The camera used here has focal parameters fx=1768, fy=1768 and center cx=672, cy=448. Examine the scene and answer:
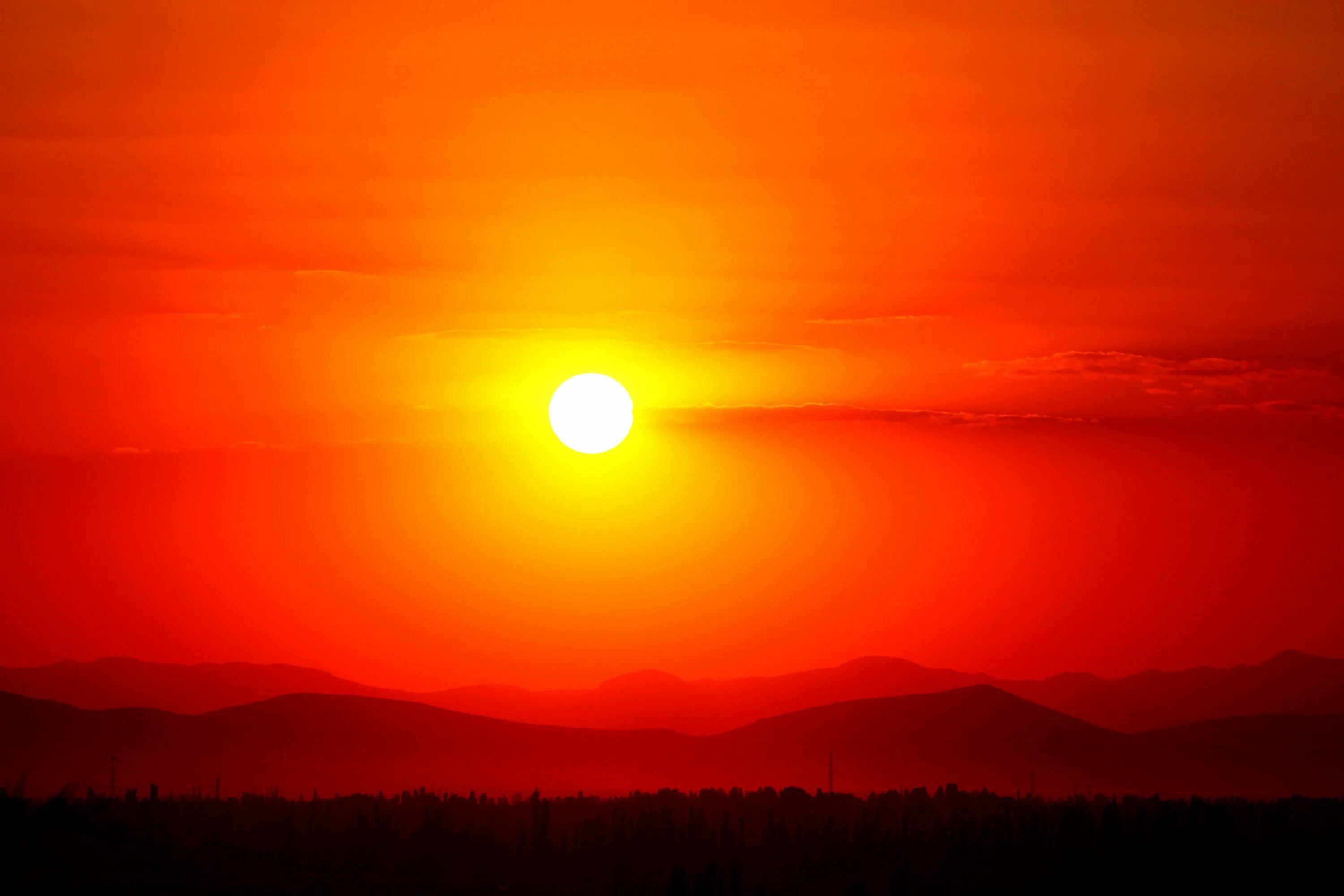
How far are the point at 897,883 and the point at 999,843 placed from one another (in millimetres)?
28659

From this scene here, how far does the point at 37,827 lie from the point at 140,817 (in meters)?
69.8

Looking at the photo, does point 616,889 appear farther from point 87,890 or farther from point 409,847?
point 87,890

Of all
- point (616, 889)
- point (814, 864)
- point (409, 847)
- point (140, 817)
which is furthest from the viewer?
point (814, 864)

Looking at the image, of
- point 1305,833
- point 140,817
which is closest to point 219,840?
point 140,817

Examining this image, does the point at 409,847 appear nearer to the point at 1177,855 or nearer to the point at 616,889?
the point at 616,889

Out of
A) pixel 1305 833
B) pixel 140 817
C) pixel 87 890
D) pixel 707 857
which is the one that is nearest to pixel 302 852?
pixel 140 817

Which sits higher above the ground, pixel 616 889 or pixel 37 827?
pixel 616 889

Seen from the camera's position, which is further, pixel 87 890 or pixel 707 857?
pixel 707 857

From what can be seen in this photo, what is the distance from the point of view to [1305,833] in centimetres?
19188

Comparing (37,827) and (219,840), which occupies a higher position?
(219,840)

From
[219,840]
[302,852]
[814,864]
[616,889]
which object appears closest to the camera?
[219,840]

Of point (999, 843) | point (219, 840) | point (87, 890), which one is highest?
point (999, 843)

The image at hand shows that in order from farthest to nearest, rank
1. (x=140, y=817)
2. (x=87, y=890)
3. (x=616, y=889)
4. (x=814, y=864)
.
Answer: (x=814, y=864), (x=616, y=889), (x=140, y=817), (x=87, y=890)

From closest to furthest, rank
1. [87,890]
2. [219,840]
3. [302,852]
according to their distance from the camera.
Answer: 1. [87,890]
2. [219,840]
3. [302,852]
